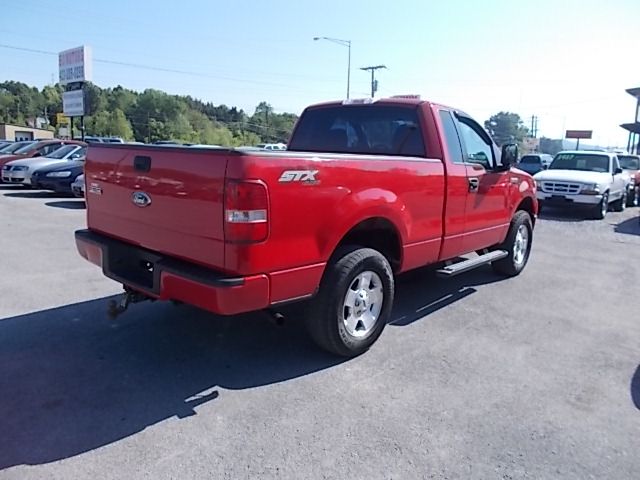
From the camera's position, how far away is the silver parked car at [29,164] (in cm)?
1547

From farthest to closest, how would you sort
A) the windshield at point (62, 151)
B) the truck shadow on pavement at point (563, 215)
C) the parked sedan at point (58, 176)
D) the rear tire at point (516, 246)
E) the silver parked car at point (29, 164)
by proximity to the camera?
1. the windshield at point (62, 151)
2. the silver parked car at point (29, 164)
3. the parked sedan at point (58, 176)
4. the truck shadow on pavement at point (563, 215)
5. the rear tire at point (516, 246)

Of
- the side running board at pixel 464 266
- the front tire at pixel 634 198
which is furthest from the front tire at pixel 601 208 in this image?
the side running board at pixel 464 266

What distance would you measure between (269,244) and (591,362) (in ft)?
9.84

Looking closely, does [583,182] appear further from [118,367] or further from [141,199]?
[118,367]

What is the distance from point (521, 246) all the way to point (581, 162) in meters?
10.3

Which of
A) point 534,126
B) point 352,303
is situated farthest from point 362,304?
point 534,126

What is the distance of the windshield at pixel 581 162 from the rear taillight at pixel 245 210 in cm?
1500

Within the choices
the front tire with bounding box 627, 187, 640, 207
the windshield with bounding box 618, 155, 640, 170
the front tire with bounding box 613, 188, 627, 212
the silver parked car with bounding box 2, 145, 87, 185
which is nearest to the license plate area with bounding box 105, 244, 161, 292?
the silver parked car with bounding box 2, 145, 87, 185

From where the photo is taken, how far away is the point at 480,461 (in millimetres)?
2777

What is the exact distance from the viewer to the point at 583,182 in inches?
536

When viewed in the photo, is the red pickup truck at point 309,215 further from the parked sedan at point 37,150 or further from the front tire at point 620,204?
the parked sedan at point 37,150

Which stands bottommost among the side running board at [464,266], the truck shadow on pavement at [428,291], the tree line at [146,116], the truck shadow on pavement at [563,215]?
the truck shadow on pavement at [428,291]

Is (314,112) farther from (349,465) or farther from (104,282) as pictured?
(349,465)

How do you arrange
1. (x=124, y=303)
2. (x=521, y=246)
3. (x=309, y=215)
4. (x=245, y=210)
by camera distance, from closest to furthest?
(x=245, y=210)
(x=309, y=215)
(x=124, y=303)
(x=521, y=246)
